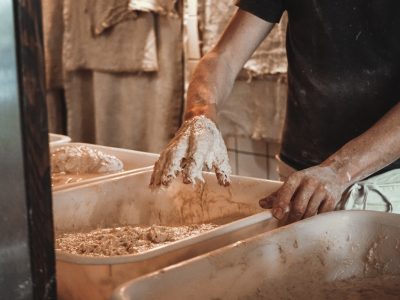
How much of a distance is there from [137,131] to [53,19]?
84 cm

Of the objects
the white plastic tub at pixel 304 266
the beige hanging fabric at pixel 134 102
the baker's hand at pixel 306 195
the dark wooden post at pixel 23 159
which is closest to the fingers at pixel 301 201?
the baker's hand at pixel 306 195

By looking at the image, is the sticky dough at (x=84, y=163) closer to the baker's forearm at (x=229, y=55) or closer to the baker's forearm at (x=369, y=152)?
the baker's forearm at (x=229, y=55)

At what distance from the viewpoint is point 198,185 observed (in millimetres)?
1492

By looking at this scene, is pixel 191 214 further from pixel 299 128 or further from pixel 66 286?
pixel 66 286

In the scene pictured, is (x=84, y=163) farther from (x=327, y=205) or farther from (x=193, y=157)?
(x=327, y=205)

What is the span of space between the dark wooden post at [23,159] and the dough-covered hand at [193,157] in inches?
23.8

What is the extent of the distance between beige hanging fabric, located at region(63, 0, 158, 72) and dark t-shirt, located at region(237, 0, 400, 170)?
1.47 m

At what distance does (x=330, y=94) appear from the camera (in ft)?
5.17

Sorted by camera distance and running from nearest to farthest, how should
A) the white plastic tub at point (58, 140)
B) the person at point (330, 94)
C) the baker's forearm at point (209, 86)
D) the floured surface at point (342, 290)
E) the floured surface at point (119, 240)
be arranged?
the floured surface at point (342, 290) < the floured surface at point (119, 240) < the person at point (330, 94) < the baker's forearm at point (209, 86) < the white plastic tub at point (58, 140)

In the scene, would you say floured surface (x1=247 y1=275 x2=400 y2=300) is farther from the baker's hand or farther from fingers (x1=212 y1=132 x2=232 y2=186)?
fingers (x1=212 y1=132 x2=232 y2=186)

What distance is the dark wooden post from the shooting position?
52 cm

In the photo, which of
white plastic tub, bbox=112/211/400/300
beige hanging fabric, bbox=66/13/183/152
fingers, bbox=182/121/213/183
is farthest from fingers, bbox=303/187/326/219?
beige hanging fabric, bbox=66/13/183/152

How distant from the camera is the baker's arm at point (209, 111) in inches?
46.8

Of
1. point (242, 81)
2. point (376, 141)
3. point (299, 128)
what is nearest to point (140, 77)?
point (242, 81)
